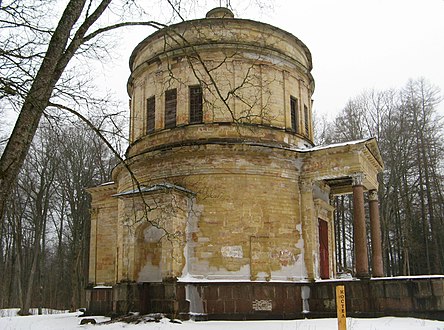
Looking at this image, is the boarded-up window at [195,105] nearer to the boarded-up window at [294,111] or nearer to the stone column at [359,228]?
the boarded-up window at [294,111]

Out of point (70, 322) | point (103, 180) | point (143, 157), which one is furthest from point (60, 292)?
point (143, 157)

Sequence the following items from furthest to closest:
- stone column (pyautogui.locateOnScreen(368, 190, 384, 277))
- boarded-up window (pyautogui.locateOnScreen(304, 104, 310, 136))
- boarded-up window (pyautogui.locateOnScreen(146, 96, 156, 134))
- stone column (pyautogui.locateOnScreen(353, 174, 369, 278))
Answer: boarded-up window (pyautogui.locateOnScreen(304, 104, 310, 136)), boarded-up window (pyautogui.locateOnScreen(146, 96, 156, 134)), stone column (pyautogui.locateOnScreen(368, 190, 384, 277)), stone column (pyautogui.locateOnScreen(353, 174, 369, 278))

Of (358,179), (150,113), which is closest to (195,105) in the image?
(150,113)

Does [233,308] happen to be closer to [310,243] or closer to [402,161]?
[310,243]

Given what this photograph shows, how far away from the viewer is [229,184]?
17312 millimetres

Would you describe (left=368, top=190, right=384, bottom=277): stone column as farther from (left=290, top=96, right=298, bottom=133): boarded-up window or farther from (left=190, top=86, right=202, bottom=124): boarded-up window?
(left=190, top=86, right=202, bottom=124): boarded-up window

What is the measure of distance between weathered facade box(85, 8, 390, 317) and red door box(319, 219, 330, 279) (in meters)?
0.09

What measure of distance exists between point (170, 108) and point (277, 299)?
7993mm

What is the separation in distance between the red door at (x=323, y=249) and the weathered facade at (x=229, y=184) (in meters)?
0.09

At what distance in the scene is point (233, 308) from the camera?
16.1 meters

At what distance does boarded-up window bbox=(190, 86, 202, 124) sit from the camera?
18812 millimetres

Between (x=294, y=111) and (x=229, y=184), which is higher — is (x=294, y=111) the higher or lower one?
the higher one

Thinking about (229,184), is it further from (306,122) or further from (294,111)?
(306,122)

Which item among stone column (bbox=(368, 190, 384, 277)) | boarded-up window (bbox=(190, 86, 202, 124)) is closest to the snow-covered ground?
stone column (bbox=(368, 190, 384, 277))
